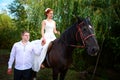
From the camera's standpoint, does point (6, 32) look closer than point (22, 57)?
No

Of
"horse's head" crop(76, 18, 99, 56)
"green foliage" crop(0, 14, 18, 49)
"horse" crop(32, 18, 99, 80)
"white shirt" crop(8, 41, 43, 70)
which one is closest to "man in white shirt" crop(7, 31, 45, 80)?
"white shirt" crop(8, 41, 43, 70)

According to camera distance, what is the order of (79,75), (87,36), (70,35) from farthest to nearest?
(79,75)
(70,35)
(87,36)

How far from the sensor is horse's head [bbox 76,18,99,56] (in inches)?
257

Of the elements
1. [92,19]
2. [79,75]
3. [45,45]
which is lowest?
[79,75]

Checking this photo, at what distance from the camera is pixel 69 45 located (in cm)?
711

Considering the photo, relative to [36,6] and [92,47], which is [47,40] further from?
[36,6]

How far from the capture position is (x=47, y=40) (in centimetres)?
764

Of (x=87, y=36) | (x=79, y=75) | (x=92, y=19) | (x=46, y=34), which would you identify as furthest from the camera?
(x=79, y=75)

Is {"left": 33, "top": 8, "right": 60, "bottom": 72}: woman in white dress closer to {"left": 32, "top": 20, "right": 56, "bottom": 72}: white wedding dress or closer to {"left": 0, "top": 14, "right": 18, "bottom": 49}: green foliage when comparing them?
{"left": 32, "top": 20, "right": 56, "bottom": 72}: white wedding dress

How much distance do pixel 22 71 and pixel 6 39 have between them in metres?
17.3

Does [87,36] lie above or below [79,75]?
above

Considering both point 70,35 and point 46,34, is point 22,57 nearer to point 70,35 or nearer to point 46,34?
point 70,35

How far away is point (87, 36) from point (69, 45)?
64cm

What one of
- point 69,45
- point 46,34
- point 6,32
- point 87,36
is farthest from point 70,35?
point 6,32
